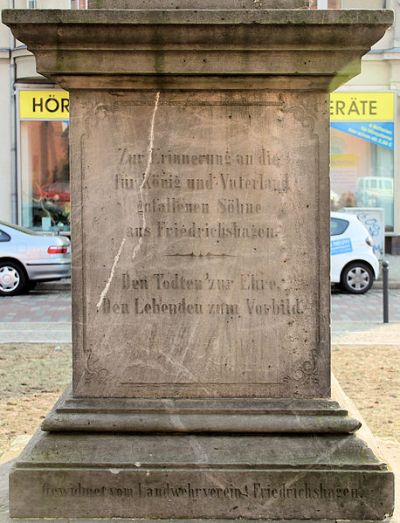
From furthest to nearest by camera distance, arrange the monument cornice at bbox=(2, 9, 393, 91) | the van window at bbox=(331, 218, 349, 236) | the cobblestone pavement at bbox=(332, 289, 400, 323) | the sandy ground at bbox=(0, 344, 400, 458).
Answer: the van window at bbox=(331, 218, 349, 236) → the cobblestone pavement at bbox=(332, 289, 400, 323) → the sandy ground at bbox=(0, 344, 400, 458) → the monument cornice at bbox=(2, 9, 393, 91)

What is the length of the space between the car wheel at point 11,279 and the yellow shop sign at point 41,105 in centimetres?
744

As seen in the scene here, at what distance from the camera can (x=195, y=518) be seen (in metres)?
3.79

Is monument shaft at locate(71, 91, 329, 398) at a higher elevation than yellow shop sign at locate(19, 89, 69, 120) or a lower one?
lower

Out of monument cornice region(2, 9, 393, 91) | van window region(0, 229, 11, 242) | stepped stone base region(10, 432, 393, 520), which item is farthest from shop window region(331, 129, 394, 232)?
stepped stone base region(10, 432, 393, 520)

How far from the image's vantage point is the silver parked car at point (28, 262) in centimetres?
1648

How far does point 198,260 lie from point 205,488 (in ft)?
3.28

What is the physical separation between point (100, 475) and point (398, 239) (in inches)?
807

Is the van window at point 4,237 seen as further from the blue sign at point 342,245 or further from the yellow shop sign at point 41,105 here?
the yellow shop sign at point 41,105

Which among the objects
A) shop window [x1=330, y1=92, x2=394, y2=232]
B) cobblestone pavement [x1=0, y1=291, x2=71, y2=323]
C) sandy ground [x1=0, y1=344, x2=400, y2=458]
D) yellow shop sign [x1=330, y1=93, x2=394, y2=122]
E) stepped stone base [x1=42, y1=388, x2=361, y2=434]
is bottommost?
sandy ground [x1=0, y1=344, x2=400, y2=458]

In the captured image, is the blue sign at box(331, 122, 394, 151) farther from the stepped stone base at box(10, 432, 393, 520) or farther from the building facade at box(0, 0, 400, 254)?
the stepped stone base at box(10, 432, 393, 520)

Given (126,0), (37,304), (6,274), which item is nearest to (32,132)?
(6,274)

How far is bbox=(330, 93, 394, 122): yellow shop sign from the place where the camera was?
23.4m

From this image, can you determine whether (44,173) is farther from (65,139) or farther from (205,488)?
(205,488)

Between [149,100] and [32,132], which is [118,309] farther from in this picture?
[32,132]
